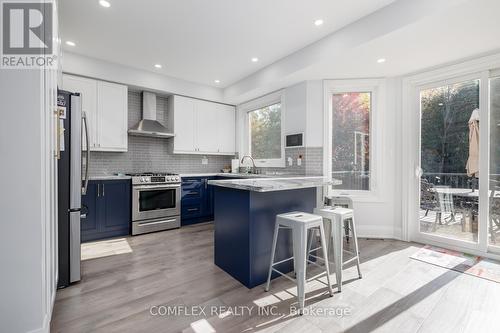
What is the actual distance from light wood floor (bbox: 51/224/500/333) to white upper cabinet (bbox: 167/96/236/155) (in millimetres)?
2471

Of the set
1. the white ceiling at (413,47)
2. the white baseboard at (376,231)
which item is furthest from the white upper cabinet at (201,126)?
the white baseboard at (376,231)

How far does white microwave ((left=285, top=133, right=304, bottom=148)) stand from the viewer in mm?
3941

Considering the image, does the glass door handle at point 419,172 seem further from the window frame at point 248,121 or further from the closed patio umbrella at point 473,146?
the window frame at point 248,121

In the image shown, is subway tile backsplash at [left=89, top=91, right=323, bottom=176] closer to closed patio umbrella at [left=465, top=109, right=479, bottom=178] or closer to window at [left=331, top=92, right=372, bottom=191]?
window at [left=331, top=92, right=372, bottom=191]

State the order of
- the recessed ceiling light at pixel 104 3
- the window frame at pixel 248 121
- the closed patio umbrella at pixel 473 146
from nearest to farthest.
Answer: the recessed ceiling light at pixel 104 3
the closed patio umbrella at pixel 473 146
the window frame at pixel 248 121

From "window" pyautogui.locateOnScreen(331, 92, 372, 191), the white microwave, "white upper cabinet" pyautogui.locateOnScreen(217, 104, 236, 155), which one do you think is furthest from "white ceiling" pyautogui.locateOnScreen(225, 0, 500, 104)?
"white upper cabinet" pyautogui.locateOnScreen(217, 104, 236, 155)

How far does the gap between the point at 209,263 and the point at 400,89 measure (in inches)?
143

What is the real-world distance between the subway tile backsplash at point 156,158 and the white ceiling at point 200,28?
3.25 feet

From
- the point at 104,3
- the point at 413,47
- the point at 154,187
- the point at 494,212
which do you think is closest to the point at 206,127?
the point at 154,187

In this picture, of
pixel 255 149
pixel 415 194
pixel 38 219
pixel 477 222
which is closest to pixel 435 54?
pixel 415 194

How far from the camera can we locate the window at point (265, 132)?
4680 mm

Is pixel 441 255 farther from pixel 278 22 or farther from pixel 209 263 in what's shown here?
pixel 278 22

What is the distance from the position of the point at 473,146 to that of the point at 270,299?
A: 3137mm

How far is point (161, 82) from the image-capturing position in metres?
4.36
